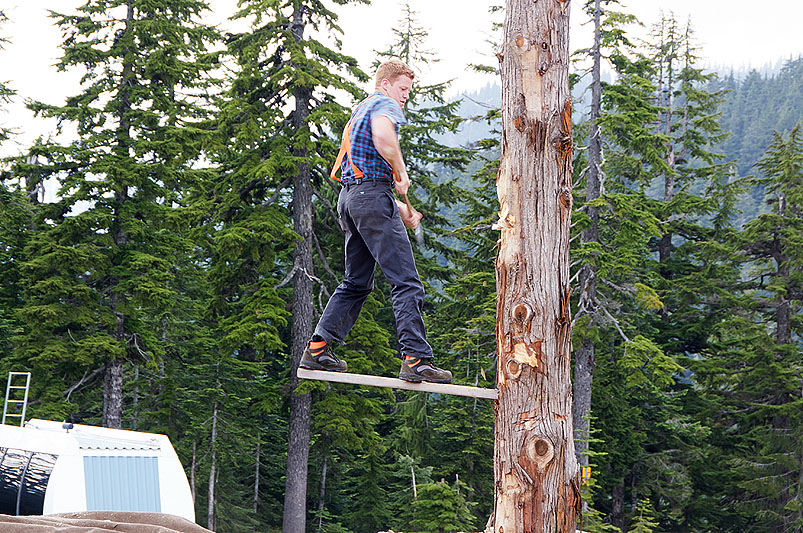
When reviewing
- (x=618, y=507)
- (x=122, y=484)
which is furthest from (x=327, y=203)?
(x=618, y=507)

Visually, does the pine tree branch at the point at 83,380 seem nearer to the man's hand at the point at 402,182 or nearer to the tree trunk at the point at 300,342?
the tree trunk at the point at 300,342

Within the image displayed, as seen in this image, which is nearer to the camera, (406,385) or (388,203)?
(406,385)

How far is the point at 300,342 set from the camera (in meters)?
18.5

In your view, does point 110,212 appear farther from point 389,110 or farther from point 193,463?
point 389,110

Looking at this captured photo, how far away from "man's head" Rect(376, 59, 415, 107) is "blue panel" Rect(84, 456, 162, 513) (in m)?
4.39

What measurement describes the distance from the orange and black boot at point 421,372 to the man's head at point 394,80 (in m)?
1.64

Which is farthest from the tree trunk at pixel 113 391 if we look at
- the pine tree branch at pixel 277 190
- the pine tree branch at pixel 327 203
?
the pine tree branch at pixel 327 203

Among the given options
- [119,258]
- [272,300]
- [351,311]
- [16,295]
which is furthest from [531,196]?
[16,295]

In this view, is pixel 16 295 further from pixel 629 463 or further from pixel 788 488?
pixel 788 488

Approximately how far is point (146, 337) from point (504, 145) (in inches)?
607

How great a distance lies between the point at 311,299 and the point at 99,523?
43.0 feet

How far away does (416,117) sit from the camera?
26.9 metres

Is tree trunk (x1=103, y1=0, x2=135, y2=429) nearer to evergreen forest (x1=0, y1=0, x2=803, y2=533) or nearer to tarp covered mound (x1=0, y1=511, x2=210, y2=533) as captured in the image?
evergreen forest (x1=0, y1=0, x2=803, y2=533)

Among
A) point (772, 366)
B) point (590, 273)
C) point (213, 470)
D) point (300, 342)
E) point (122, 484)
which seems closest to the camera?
point (122, 484)
